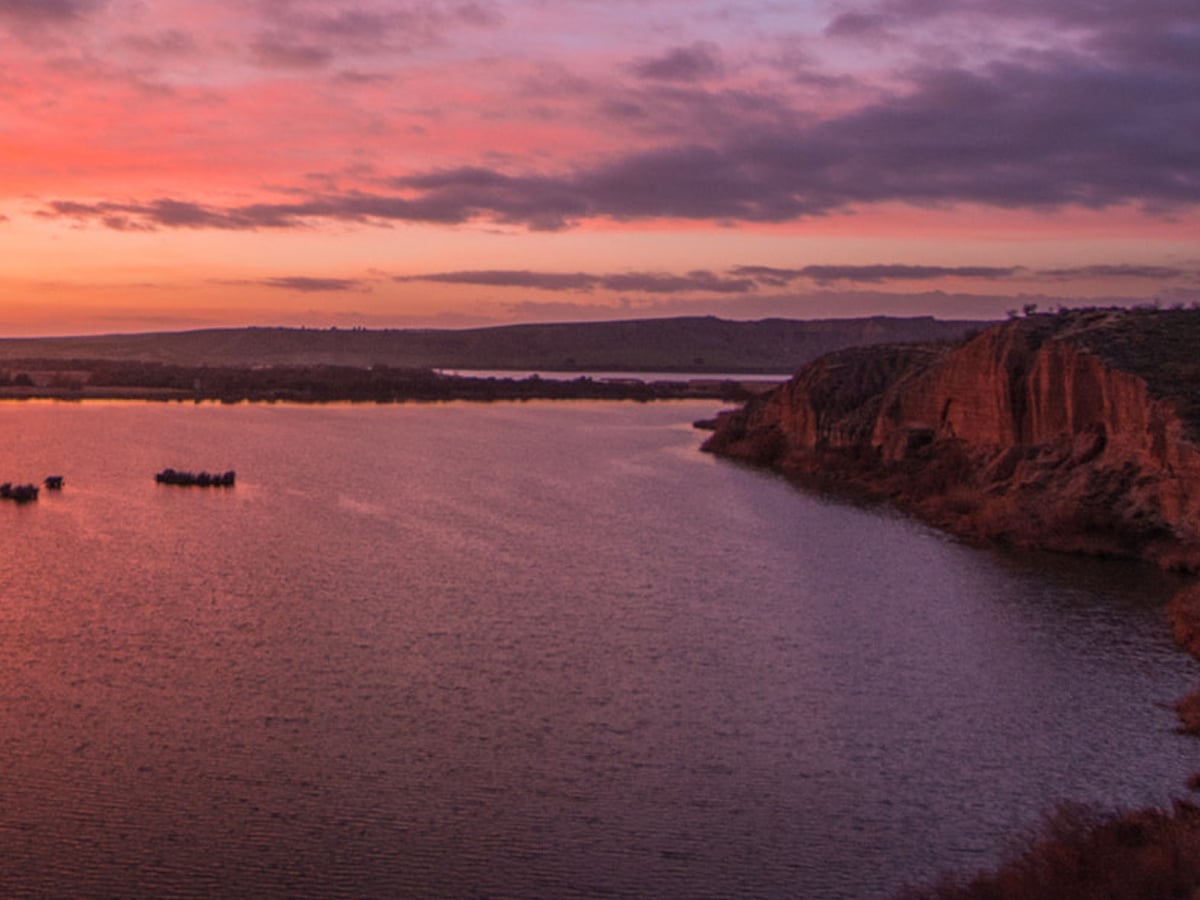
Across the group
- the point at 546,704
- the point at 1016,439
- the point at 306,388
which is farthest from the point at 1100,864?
the point at 306,388

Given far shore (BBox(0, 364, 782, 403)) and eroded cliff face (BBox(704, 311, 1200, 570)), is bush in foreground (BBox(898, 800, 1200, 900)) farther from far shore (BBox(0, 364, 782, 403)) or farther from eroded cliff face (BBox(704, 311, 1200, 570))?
far shore (BBox(0, 364, 782, 403))

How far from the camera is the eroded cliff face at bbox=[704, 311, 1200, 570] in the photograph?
29.0m

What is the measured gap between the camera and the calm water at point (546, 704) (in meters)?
12.2

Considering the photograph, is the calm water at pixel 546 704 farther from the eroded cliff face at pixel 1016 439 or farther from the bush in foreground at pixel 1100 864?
the eroded cliff face at pixel 1016 439

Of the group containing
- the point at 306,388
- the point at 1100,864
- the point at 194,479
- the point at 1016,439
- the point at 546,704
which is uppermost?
the point at 306,388

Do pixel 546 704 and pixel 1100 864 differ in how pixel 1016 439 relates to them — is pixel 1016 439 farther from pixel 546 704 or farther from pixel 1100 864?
pixel 1100 864

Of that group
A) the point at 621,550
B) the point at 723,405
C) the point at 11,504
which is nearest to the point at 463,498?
the point at 621,550

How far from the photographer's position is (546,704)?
16672 millimetres

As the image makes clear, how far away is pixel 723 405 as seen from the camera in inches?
4151

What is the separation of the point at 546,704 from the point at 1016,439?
82.0ft

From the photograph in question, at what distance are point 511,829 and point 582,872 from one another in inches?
46.0

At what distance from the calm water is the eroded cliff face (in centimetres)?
207

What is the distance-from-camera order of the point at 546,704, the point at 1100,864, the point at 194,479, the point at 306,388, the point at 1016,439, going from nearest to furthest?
1. the point at 1100,864
2. the point at 546,704
3. the point at 1016,439
4. the point at 194,479
5. the point at 306,388

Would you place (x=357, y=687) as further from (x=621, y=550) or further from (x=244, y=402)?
(x=244, y=402)
